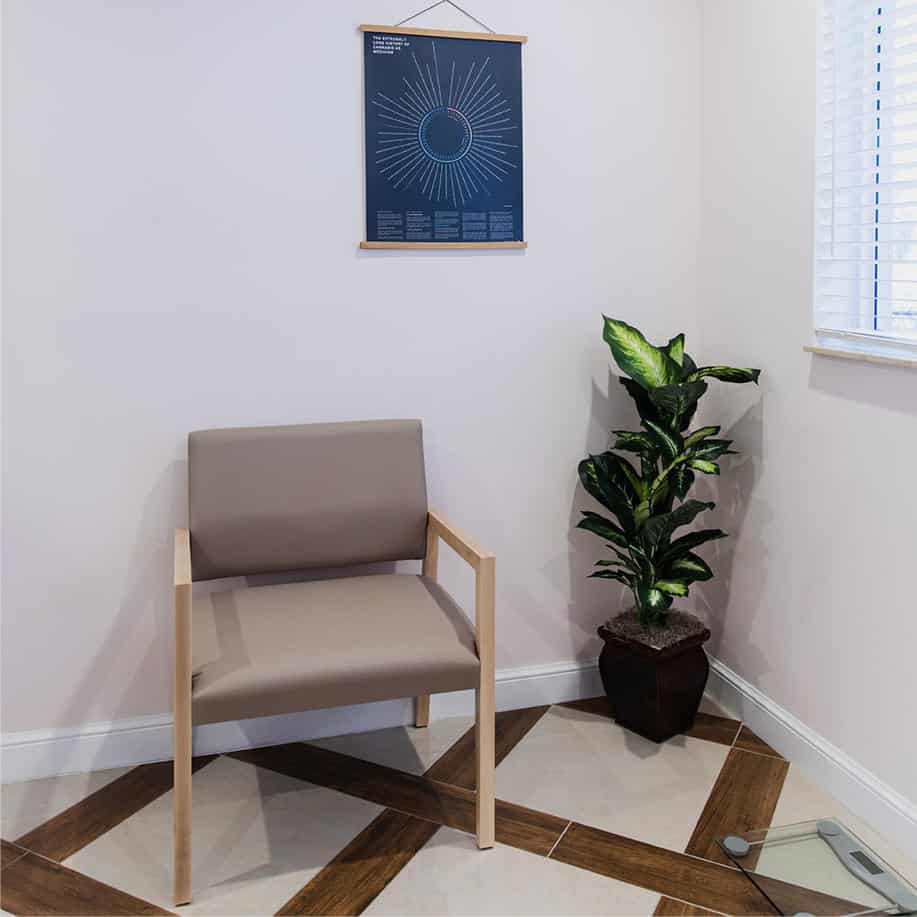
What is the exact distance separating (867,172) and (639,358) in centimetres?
66

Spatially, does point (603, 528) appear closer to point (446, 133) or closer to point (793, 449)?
point (793, 449)

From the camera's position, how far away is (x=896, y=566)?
2.12 metres

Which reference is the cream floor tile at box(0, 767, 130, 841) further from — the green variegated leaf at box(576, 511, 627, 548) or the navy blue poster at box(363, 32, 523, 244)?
the navy blue poster at box(363, 32, 523, 244)

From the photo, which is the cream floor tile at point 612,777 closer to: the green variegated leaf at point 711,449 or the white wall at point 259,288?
the white wall at point 259,288

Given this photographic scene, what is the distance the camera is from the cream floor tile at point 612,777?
2.25m

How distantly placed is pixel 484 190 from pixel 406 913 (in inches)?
67.2

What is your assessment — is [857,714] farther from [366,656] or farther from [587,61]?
[587,61]

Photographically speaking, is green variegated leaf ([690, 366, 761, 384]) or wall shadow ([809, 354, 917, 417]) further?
green variegated leaf ([690, 366, 761, 384])

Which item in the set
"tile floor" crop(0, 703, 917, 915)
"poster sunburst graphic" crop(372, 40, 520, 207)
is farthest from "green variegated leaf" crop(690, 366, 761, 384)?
"tile floor" crop(0, 703, 917, 915)

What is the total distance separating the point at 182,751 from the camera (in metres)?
1.94

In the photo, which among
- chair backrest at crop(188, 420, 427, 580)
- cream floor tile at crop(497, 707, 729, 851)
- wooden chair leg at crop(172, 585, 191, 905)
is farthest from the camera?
chair backrest at crop(188, 420, 427, 580)

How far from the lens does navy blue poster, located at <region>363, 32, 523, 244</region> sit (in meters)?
2.50

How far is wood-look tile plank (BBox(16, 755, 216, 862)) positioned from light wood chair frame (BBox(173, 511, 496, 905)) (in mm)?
339

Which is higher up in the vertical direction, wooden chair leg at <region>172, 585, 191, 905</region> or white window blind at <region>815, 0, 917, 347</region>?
white window blind at <region>815, 0, 917, 347</region>
